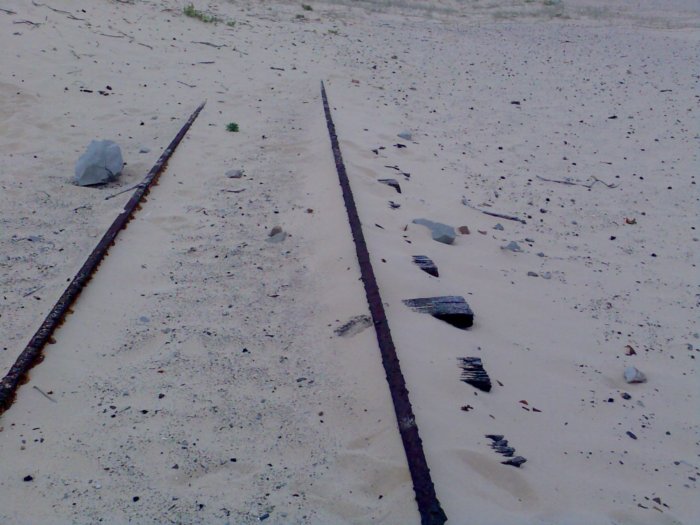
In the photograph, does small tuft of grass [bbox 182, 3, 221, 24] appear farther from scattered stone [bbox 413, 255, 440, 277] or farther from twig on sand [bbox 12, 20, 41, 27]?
scattered stone [bbox 413, 255, 440, 277]

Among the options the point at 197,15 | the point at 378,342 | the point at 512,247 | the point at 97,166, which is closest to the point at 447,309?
the point at 378,342

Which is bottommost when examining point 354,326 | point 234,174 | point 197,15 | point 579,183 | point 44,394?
point 44,394

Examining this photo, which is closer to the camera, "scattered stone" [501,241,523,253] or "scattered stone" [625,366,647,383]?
"scattered stone" [625,366,647,383]

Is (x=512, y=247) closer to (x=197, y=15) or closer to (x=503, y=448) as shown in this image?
(x=503, y=448)

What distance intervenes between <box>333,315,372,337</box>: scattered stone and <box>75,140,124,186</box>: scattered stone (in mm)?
2855

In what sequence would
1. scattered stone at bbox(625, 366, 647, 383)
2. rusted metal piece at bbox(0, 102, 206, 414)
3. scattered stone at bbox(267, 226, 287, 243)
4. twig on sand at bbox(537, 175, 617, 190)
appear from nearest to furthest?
rusted metal piece at bbox(0, 102, 206, 414)
scattered stone at bbox(625, 366, 647, 383)
scattered stone at bbox(267, 226, 287, 243)
twig on sand at bbox(537, 175, 617, 190)

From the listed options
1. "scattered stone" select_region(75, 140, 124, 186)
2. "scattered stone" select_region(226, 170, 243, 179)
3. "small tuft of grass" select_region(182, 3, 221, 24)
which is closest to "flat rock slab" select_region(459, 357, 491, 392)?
"scattered stone" select_region(226, 170, 243, 179)

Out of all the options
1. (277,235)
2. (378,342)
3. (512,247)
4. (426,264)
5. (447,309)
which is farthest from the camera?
(512,247)

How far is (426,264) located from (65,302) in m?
2.32

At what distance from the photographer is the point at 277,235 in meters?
4.47

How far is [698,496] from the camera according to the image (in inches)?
→ 104

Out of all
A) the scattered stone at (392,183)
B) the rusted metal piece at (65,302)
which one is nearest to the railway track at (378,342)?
the rusted metal piece at (65,302)

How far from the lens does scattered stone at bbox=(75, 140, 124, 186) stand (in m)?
5.05

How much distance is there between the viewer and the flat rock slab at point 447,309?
3.58m
